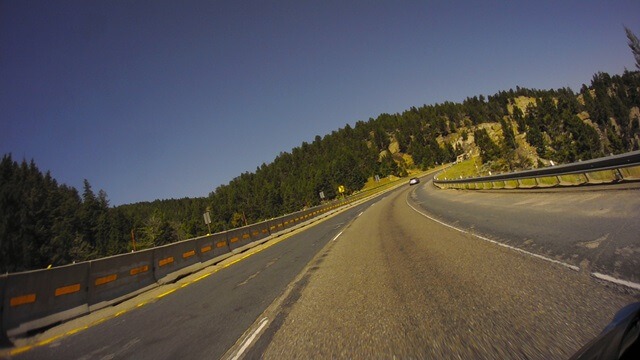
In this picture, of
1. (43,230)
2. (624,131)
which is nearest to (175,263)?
(43,230)

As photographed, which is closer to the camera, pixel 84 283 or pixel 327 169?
pixel 84 283

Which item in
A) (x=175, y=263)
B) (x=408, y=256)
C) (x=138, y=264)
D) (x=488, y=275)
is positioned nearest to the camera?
(x=488, y=275)

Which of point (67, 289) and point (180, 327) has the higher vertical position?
point (67, 289)

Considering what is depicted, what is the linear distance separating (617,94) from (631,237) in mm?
208750

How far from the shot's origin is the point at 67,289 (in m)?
8.28

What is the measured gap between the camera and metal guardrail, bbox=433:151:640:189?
38.6 feet

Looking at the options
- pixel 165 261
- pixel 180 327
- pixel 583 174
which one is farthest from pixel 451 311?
pixel 583 174

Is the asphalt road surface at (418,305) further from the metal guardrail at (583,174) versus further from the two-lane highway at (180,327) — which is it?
the metal guardrail at (583,174)

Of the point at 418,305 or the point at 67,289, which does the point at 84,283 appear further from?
the point at 418,305

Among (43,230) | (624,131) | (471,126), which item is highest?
(471,126)

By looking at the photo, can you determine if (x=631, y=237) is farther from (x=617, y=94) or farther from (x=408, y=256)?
(x=617, y=94)

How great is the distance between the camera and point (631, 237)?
6191 mm

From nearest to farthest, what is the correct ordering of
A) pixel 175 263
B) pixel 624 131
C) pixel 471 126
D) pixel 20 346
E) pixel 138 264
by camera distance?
pixel 20 346 < pixel 138 264 < pixel 175 263 < pixel 624 131 < pixel 471 126

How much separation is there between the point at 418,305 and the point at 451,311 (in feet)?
1.98
